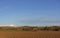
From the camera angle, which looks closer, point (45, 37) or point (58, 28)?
point (45, 37)

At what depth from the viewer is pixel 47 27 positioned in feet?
61.5

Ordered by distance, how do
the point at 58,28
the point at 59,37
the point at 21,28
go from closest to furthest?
1. the point at 59,37
2. the point at 58,28
3. the point at 21,28

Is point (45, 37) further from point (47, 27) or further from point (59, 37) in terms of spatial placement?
point (47, 27)

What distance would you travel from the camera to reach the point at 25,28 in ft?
64.1

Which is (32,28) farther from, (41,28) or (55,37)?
(55,37)

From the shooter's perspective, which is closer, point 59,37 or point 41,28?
point 59,37

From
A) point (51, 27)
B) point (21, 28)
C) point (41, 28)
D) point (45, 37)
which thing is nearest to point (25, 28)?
point (21, 28)

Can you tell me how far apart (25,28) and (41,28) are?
223cm

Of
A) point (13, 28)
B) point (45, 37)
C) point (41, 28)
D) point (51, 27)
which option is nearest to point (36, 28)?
point (41, 28)

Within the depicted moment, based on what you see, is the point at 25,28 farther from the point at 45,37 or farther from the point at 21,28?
the point at 45,37

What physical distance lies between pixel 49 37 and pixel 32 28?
26.3 ft

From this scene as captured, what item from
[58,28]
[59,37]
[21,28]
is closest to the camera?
[59,37]

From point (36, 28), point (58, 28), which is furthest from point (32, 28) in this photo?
point (58, 28)

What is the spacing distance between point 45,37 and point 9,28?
989 centimetres
